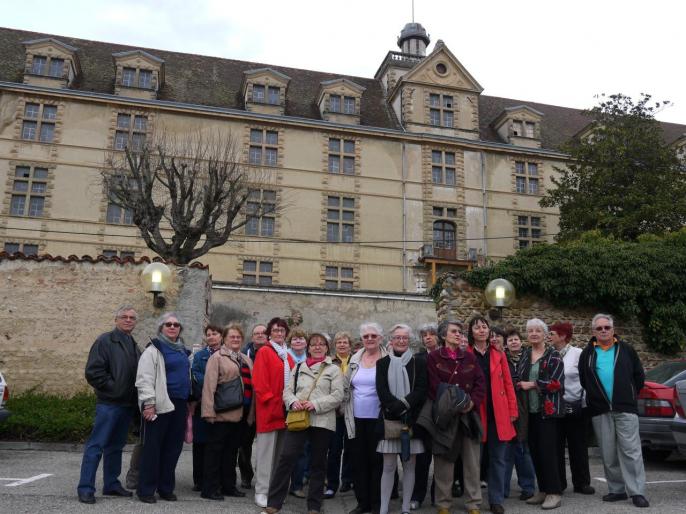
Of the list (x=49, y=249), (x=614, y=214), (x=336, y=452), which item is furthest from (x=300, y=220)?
(x=336, y=452)

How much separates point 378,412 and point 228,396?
1.51 meters

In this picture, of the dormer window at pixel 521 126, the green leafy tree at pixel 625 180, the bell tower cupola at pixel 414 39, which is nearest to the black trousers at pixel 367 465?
the green leafy tree at pixel 625 180

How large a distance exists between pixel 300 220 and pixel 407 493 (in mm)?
22349

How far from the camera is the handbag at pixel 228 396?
19.4 ft

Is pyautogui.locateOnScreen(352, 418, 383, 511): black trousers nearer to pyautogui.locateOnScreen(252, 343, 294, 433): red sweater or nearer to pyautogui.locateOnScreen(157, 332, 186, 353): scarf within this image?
pyautogui.locateOnScreen(252, 343, 294, 433): red sweater

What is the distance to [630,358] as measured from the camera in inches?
235

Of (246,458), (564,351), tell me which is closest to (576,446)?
(564,351)

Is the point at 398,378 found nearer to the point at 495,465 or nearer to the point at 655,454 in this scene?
the point at 495,465

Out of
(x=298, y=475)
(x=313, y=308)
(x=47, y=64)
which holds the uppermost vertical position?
(x=47, y=64)

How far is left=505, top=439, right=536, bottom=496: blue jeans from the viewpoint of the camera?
19.5ft

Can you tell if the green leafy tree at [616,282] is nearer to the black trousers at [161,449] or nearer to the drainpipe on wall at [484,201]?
the black trousers at [161,449]

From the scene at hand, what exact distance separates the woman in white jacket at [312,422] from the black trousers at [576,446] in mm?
2416

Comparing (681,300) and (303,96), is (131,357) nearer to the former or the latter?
(681,300)

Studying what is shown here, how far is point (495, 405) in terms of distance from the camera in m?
5.68
